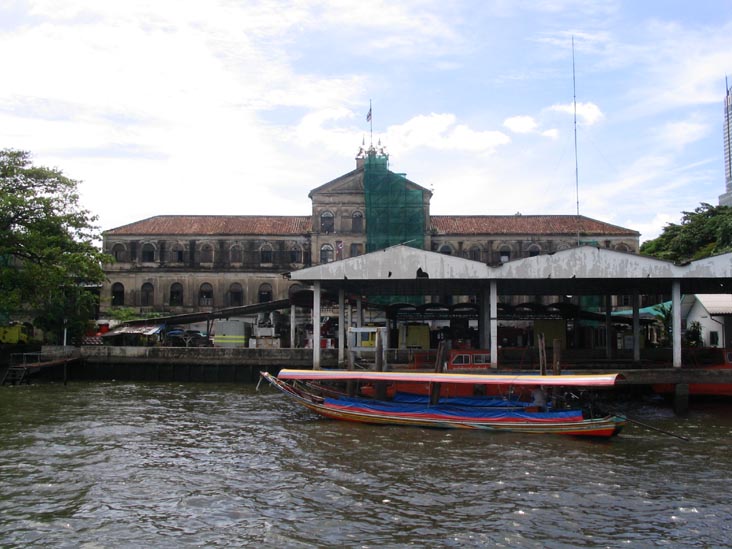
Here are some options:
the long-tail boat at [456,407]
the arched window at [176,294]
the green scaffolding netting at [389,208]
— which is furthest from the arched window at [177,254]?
the long-tail boat at [456,407]

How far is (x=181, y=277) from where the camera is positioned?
58312 millimetres

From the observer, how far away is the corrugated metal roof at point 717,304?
128 feet

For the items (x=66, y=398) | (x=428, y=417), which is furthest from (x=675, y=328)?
(x=66, y=398)

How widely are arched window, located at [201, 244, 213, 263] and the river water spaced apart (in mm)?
35139

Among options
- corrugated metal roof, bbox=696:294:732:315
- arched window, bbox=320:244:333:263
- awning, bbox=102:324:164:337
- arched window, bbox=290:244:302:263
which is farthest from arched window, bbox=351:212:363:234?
corrugated metal roof, bbox=696:294:732:315

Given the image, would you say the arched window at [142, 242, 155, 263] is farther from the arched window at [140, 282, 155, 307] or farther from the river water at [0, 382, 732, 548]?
the river water at [0, 382, 732, 548]

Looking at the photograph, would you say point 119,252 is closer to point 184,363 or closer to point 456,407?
point 184,363

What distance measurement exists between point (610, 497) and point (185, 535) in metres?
8.58

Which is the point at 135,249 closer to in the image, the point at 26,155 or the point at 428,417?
the point at 26,155

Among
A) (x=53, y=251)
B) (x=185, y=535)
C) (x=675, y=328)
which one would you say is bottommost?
(x=185, y=535)

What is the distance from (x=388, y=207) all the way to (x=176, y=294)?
19578 mm

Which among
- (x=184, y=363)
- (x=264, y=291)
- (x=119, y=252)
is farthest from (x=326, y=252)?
(x=184, y=363)

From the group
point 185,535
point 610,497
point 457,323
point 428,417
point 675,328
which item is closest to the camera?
point 185,535

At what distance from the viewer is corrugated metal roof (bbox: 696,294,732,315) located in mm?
39147
